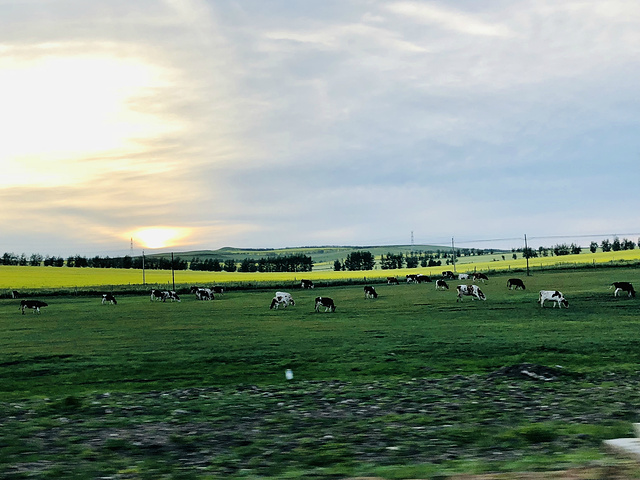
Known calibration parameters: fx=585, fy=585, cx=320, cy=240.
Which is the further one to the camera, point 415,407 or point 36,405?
point 36,405

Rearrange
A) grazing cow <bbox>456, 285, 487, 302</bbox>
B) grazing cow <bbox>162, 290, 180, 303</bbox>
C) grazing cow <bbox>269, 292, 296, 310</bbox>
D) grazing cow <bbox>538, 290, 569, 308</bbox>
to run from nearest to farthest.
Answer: grazing cow <bbox>538, 290, 569, 308</bbox>
grazing cow <bbox>269, 292, 296, 310</bbox>
grazing cow <bbox>456, 285, 487, 302</bbox>
grazing cow <bbox>162, 290, 180, 303</bbox>

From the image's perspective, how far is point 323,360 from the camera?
1983cm

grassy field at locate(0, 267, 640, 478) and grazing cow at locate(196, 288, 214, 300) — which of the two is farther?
grazing cow at locate(196, 288, 214, 300)

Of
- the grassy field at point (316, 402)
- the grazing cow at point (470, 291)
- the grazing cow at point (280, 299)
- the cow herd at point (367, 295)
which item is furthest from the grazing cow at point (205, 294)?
the grassy field at point (316, 402)

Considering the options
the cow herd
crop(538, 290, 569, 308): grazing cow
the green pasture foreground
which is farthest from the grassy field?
the cow herd

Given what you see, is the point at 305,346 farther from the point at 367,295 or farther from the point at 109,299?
the point at 109,299

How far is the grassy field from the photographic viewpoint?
27.8 ft

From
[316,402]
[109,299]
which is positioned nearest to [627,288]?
[316,402]

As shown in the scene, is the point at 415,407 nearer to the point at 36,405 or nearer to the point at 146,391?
the point at 146,391

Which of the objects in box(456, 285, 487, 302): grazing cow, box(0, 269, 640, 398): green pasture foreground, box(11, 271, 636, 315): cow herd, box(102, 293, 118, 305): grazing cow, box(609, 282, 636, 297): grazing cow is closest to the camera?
box(0, 269, 640, 398): green pasture foreground

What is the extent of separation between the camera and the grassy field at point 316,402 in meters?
8.48

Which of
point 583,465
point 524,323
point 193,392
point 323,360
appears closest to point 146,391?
point 193,392

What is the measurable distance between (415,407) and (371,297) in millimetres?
47333

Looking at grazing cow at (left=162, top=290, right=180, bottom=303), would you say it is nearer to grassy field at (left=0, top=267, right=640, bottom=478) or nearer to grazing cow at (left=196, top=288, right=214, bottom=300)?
grazing cow at (left=196, top=288, right=214, bottom=300)
